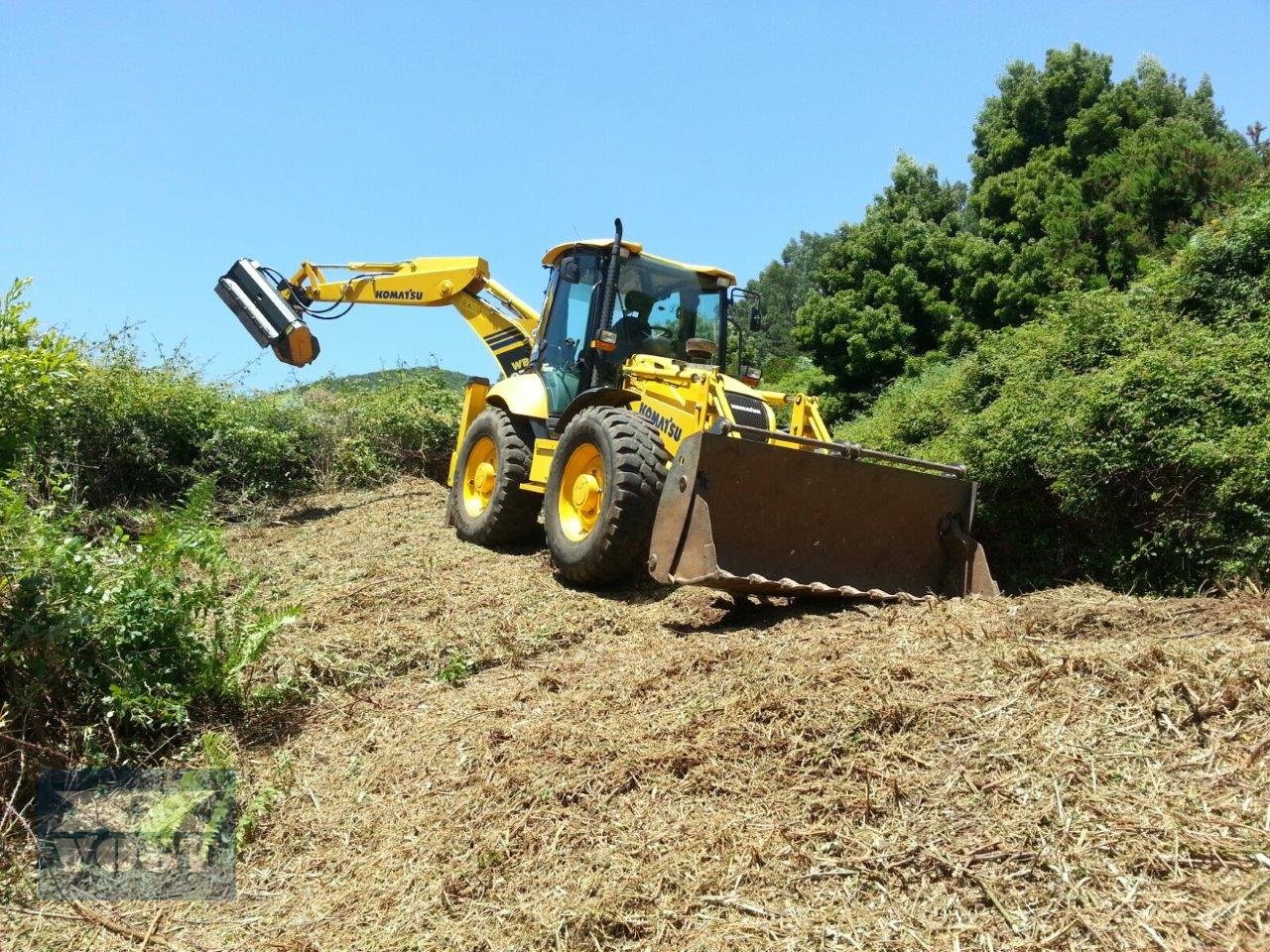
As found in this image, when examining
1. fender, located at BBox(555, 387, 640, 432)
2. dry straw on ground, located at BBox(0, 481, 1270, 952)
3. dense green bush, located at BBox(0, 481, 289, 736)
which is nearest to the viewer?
dry straw on ground, located at BBox(0, 481, 1270, 952)

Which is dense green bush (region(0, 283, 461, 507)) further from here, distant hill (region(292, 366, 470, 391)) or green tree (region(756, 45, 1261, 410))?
green tree (region(756, 45, 1261, 410))

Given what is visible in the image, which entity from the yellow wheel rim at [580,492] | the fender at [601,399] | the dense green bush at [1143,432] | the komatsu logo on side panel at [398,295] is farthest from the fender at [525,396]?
the dense green bush at [1143,432]

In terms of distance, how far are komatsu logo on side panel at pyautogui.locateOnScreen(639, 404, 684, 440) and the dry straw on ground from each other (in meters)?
1.83

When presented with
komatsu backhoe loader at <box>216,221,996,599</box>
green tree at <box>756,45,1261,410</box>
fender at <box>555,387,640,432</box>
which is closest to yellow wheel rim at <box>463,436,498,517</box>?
komatsu backhoe loader at <box>216,221,996,599</box>

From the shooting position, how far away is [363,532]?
32.2ft

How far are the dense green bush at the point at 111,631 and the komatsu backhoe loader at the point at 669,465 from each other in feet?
7.82

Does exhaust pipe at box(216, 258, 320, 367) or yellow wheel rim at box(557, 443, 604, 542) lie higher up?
exhaust pipe at box(216, 258, 320, 367)

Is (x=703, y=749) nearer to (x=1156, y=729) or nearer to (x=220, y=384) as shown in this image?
(x=1156, y=729)

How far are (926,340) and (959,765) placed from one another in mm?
18744

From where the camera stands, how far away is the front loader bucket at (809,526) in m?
6.00

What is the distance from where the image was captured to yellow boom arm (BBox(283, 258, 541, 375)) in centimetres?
1037

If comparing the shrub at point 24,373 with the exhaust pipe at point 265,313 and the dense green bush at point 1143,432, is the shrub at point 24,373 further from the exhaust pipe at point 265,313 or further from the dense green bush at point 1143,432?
the dense green bush at point 1143,432

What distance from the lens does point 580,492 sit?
24.3 feet

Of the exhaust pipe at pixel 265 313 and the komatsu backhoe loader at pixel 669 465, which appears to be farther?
the exhaust pipe at pixel 265 313
